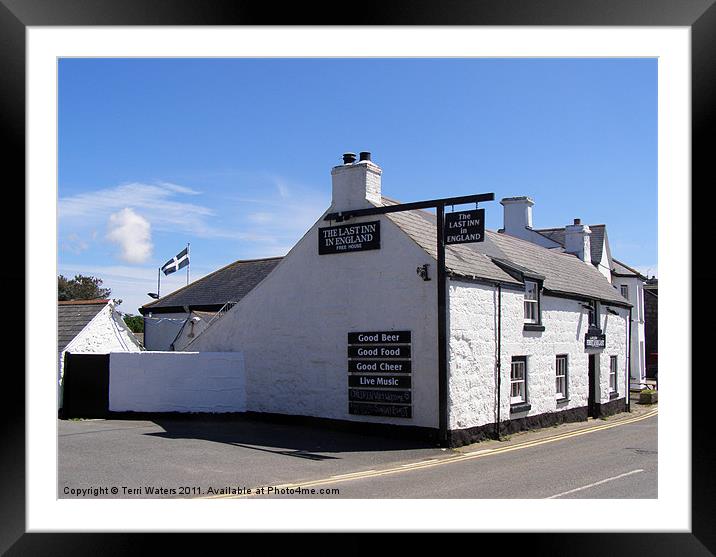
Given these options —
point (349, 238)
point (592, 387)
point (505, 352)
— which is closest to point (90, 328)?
point (349, 238)

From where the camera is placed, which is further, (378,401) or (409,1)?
(378,401)

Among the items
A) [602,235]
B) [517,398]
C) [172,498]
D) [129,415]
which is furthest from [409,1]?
[602,235]

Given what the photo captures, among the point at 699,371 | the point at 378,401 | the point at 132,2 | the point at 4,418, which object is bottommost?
the point at 378,401

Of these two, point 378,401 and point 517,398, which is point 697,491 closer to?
point 378,401

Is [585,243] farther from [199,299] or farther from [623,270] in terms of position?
[199,299]

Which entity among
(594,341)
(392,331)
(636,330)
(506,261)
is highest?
(506,261)

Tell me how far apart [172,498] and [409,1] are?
7106 mm

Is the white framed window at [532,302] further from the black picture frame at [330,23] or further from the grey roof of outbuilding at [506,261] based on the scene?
the black picture frame at [330,23]

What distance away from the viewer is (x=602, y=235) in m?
31.6

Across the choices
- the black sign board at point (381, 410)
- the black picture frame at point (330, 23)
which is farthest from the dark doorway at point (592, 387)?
the black picture frame at point (330, 23)

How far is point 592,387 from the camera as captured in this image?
21.9 metres

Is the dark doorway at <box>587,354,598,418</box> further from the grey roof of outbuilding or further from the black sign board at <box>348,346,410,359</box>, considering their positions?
the black sign board at <box>348,346,410,359</box>

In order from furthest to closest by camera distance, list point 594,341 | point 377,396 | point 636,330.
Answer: point 636,330
point 594,341
point 377,396

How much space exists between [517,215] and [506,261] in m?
11.1
